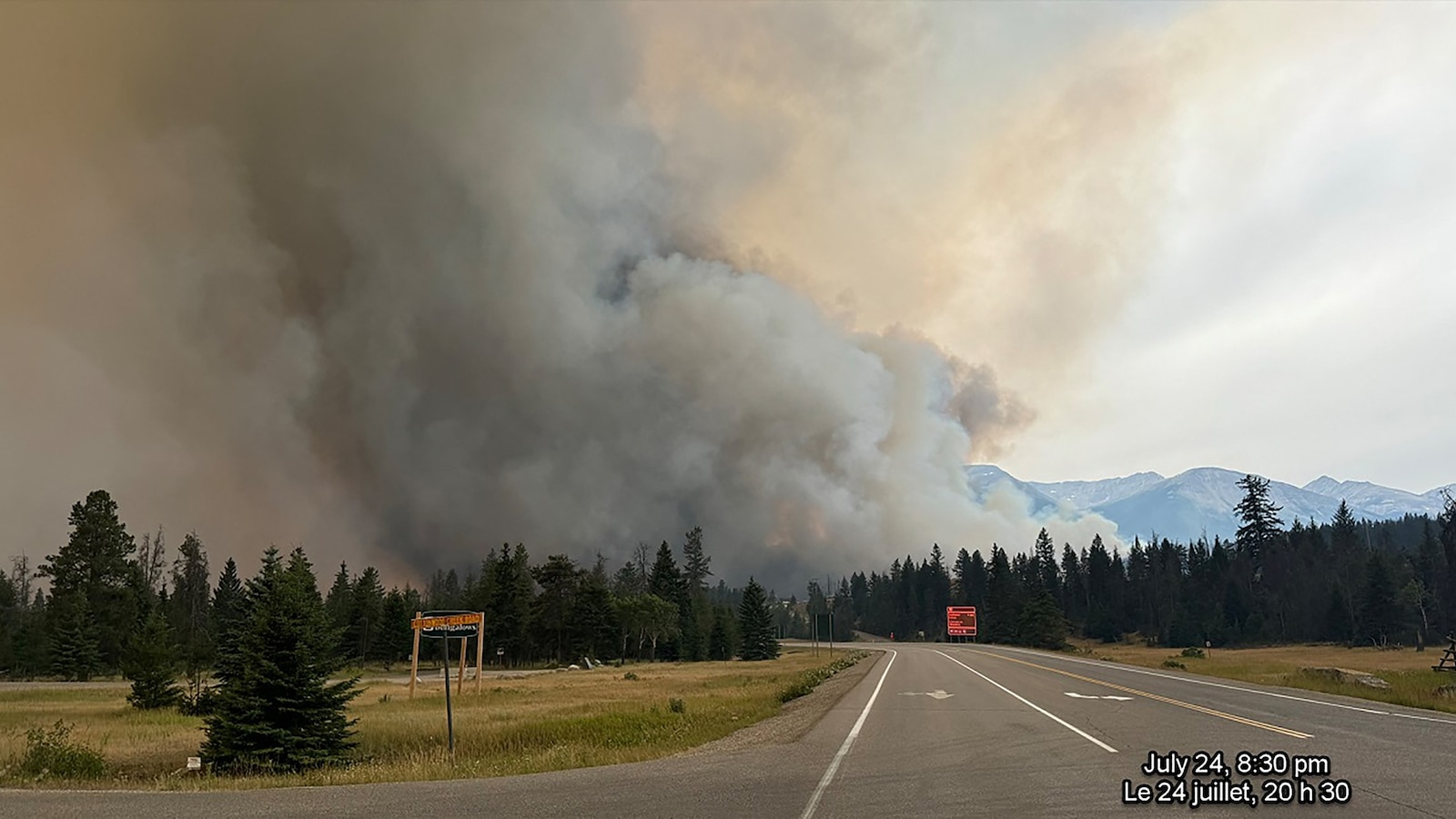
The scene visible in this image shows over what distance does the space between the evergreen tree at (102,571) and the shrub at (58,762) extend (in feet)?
229

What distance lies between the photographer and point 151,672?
36906 mm

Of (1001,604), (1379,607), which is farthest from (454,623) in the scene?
(1001,604)

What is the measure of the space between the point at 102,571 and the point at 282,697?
8345cm

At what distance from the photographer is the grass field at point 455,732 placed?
15656mm

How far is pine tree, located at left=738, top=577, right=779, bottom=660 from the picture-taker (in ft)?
364

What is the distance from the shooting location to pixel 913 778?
1211cm

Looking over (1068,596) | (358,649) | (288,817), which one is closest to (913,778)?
(288,817)

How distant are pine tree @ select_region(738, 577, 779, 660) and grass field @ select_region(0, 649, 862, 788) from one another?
69.9 meters

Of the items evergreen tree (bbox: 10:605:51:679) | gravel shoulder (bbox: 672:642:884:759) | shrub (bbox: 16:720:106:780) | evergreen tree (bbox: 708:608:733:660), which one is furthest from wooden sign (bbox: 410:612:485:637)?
evergreen tree (bbox: 708:608:733:660)

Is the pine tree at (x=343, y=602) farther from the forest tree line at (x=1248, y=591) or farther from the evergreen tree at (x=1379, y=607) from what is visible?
the evergreen tree at (x=1379, y=607)

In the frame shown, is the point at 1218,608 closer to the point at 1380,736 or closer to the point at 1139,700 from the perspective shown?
the point at 1139,700

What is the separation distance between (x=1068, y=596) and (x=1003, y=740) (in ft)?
560

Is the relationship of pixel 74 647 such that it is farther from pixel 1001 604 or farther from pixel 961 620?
pixel 1001 604

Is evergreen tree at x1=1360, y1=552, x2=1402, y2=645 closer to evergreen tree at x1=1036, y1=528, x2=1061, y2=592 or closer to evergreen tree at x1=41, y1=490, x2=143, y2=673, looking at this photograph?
evergreen tree at x1=1036, y1=528, x2=1061, y2=592
